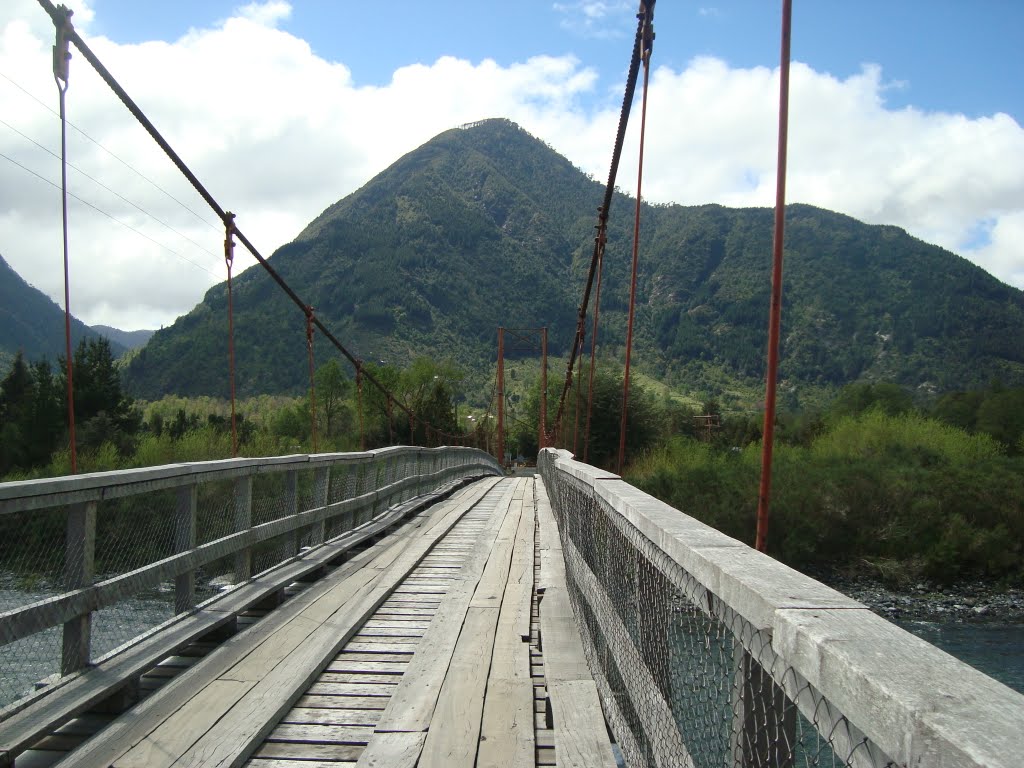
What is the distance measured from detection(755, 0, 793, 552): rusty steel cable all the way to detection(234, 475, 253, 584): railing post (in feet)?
9.40

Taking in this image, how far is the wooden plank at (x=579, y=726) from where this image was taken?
100 inches

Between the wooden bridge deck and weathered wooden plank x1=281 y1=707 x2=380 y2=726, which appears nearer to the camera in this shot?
the wooden bridge deck

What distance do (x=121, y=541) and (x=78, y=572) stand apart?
28.0 inches

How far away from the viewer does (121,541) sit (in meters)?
3.82

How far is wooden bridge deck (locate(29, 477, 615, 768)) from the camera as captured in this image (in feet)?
8.95

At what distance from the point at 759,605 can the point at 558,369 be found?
12655 cm

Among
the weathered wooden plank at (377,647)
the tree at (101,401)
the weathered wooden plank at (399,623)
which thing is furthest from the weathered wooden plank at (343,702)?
the tree at (101,401)

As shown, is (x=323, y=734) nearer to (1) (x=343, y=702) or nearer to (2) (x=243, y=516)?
(1) (x=343, y=702)

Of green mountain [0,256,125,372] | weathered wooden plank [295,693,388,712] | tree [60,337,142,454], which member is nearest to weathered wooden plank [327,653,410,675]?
weathered wooden plank [295,693,388,712]

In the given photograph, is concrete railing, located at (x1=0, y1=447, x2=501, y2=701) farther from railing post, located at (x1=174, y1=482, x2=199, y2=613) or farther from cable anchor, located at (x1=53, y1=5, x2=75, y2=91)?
cable anchor, located at (x1=53, y1=5, x2=75, y2=91)

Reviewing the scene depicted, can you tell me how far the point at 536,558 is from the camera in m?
6.97

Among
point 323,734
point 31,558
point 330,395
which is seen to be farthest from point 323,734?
point 330,395

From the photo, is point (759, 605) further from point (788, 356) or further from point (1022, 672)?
point (788, 356)

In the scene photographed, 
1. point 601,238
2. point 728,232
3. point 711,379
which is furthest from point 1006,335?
point 601,238
